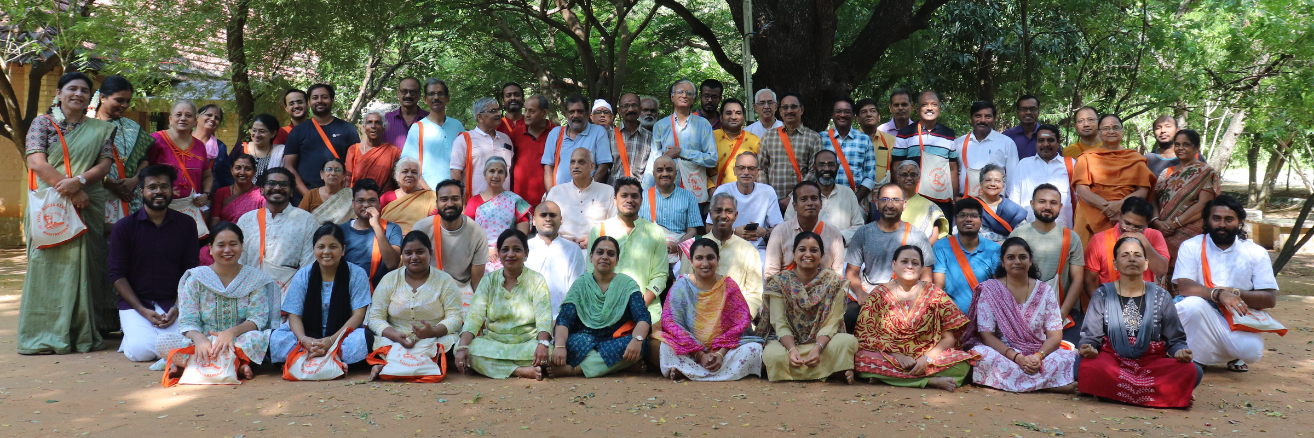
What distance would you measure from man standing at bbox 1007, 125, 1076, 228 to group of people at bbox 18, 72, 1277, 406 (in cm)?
2

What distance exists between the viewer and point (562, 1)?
11.7m

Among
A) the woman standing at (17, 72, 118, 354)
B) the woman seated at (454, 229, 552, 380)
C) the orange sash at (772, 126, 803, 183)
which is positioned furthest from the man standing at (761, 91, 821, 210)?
the woman standing at (17, 72, 118, 354)

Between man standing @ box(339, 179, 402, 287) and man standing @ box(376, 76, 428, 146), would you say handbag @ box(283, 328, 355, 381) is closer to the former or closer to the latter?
man standing @ box(339, 179, 402, 287)

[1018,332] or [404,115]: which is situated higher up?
[404,115]

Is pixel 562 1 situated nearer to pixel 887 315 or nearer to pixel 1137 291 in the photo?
pixel 887 315

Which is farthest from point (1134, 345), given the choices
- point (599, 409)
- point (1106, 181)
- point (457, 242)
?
point (457, 242)

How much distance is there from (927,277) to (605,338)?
2.17m

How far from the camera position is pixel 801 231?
6184mm

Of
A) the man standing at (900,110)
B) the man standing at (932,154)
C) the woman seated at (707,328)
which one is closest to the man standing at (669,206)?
the woman seated at (707,328)

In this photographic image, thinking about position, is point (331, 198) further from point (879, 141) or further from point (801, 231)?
point (879, 141)

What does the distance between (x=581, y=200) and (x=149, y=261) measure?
3.00 m

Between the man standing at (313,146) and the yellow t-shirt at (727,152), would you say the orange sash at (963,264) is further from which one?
the man standing at (313,146)

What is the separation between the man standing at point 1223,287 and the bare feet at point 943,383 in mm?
1813

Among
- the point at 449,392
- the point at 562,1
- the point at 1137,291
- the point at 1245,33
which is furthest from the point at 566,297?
the point at 1245,33
